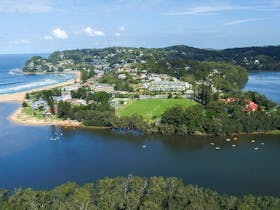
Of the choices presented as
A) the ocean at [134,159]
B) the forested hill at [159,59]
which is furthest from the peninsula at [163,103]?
the forested hill at [159,59]

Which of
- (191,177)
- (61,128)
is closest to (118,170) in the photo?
(191,177)

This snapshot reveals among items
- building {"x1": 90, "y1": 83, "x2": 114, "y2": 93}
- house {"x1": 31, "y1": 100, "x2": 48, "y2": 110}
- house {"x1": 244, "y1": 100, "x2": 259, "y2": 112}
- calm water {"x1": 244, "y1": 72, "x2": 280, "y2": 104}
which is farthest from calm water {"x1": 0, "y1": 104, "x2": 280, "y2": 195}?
calm water {"x1": 244, "y1": 72, "x2": 280, "y2": 104}

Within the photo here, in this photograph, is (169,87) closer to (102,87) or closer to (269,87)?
(102,87)

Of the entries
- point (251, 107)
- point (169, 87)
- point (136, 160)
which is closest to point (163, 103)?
point (169, 87)

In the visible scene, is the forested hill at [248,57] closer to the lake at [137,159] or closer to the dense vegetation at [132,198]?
the lake at [137,159]

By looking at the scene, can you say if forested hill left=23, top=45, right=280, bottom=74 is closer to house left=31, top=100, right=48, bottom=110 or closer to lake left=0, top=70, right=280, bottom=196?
house left=31, top=100, right=48, bottom=110
